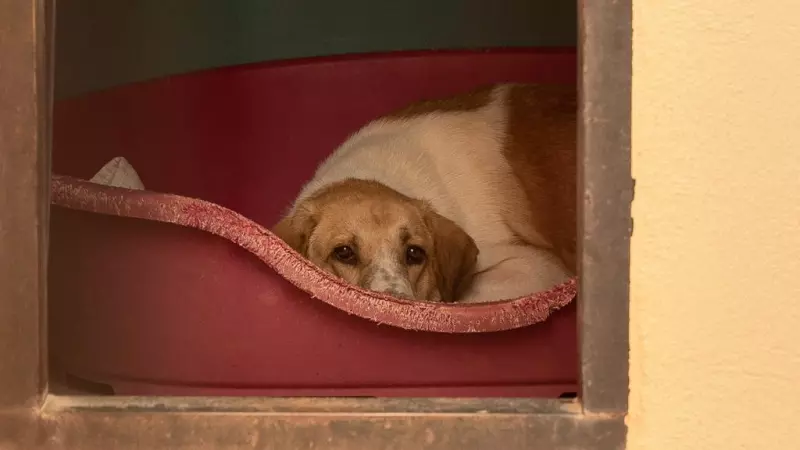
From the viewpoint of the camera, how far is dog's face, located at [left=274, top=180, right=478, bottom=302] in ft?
5.65

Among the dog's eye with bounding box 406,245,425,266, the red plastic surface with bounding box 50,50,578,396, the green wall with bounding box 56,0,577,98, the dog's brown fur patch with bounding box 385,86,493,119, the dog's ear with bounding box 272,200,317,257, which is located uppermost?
the green wall with bounding box 56,0,577,98

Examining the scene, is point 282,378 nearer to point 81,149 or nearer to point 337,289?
point 337,289

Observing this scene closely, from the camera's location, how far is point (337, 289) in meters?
1.33

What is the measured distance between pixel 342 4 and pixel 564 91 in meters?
0.86

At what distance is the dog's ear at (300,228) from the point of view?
1771 millimetres

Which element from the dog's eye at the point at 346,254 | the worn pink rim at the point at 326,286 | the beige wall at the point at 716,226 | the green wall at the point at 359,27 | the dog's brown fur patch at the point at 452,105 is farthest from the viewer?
the green wall at the point at 359,27

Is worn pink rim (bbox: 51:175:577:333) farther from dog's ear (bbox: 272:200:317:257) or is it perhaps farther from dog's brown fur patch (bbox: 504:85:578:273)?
dog's brown fur patch (bbox: 504:85:578:273)

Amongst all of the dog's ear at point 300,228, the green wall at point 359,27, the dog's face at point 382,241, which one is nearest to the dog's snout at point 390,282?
the dog's face at point 382,241

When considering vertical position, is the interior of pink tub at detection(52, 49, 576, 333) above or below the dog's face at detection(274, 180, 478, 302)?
above

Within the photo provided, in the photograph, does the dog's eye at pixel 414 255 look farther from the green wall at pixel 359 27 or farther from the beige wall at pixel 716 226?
the green wall at pixel 359 27

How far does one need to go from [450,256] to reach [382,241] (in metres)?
0.16

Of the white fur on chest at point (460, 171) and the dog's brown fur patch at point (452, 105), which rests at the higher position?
the dog's brown fur patch at point (452, 105)

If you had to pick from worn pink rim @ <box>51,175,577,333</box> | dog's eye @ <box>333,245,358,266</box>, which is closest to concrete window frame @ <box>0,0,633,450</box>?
worn pink rim @ <box>51,175,577,333</box>

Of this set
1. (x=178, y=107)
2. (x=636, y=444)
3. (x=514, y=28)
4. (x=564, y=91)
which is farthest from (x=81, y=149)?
(x=636, y=444)
